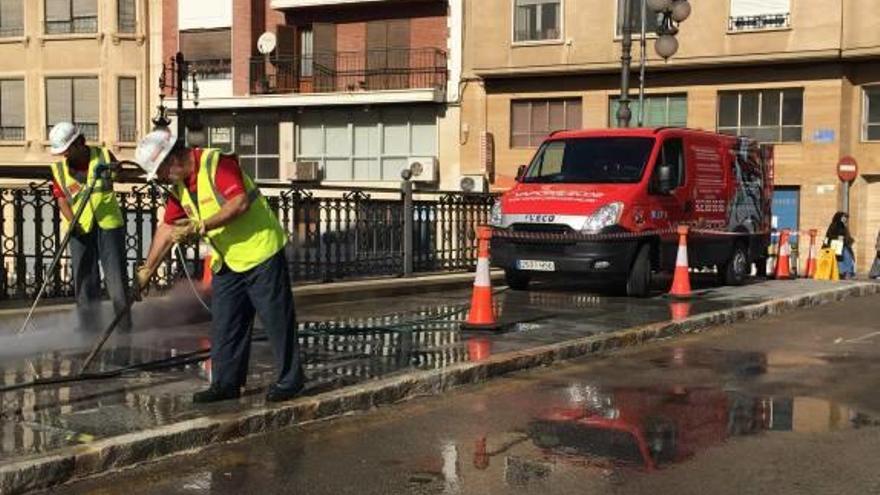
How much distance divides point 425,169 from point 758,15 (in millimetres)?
10973

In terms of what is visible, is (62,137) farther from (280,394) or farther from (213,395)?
(280,394)

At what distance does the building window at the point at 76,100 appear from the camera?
3581 cm

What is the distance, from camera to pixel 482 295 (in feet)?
31.1

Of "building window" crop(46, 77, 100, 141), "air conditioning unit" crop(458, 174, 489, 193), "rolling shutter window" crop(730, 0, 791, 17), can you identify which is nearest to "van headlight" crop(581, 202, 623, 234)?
"rolling shutter window" crop(730, 0, 791, 17)

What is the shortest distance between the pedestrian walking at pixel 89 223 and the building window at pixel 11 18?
32.1 meters

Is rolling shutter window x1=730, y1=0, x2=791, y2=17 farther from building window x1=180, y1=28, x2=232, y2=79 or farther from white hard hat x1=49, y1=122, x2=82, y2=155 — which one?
white hard hat x1=49, y1=122, x2=82, y2=155

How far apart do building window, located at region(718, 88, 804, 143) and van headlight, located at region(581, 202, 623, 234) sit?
1698cm

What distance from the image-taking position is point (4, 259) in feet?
32.6

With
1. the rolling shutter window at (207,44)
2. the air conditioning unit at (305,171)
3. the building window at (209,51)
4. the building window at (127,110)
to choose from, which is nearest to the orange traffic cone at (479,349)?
the air conditioning unit at (305,171)

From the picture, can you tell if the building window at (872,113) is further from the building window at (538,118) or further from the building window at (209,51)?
the building window at (209,51)

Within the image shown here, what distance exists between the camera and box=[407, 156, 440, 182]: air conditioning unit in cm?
3119

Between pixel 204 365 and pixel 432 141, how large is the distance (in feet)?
82.8

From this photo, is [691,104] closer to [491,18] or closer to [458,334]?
[491,18]

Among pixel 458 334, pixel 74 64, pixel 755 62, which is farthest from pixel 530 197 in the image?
pixel 74 64
